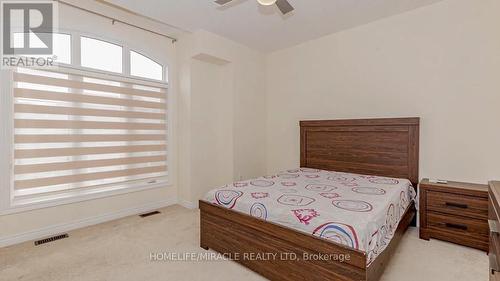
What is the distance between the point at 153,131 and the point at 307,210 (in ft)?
9.61

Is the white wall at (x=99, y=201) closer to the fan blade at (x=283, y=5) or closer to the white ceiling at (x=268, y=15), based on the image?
the white ceiling at (x=268, y=15)

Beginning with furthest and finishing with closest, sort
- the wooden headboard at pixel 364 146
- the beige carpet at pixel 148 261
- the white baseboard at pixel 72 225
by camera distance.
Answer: the wooden headboard at pixel 364 146, the white baseboard at pixel 72 225, the beige carpet at pixel 148 261

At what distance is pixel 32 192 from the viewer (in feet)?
9.00

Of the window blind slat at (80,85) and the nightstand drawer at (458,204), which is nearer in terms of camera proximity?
the nightstand drawer at (458,204)

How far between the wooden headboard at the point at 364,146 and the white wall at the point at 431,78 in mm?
172

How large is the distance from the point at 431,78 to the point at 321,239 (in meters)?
2.61

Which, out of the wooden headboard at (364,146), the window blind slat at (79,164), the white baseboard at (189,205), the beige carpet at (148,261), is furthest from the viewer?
the white baseboard at (189,205)

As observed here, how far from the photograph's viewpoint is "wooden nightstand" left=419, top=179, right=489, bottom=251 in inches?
92.3

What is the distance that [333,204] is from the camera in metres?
1.95

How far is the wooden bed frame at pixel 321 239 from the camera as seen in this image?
1.60 m

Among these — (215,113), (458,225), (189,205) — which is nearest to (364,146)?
(458,225)

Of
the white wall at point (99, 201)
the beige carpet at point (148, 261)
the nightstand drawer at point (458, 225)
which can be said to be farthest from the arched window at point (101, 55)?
the nightstand drawer at point (458, 225)

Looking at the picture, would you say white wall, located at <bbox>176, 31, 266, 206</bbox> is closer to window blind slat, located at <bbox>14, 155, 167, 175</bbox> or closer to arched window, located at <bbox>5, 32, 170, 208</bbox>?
arched window, located at <bbox>5, 32, 170, 208</bbox>

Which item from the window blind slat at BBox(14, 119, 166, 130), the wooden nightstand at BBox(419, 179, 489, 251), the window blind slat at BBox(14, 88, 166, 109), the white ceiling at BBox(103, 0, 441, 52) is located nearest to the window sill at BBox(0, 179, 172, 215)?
the window blind slat at BBox(14, 119, 166, 130)
